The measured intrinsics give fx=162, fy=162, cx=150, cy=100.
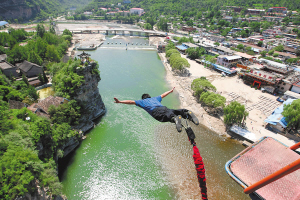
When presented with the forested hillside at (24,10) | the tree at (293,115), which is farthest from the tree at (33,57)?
the forested hillside at (24,10)

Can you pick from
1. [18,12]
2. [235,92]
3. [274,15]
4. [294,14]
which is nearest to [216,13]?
[274,15]

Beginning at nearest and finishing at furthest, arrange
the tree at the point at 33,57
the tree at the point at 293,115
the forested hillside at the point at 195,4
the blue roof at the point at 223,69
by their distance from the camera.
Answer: the tree at the point at 293,115
the tree at the point at 33,57
the blue roof at the point at 223,69
the forested hillside at the point at 195,4

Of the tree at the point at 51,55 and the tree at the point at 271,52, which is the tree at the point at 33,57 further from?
the tree at the point at 271,52

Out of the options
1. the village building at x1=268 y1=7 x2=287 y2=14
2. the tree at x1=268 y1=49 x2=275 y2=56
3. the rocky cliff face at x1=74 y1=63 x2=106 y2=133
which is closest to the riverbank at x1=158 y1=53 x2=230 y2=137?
the rocky cliff face at x1=74 y1=63 x2=106 y2=133

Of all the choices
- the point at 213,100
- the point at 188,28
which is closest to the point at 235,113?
the point at 213,100

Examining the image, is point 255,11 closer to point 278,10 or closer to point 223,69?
point 278,10
